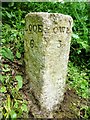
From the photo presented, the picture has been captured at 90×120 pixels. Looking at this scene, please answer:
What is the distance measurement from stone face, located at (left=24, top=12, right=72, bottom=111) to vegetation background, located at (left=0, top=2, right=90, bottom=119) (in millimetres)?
217

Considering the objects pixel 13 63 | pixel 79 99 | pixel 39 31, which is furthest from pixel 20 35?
pixel 79 99

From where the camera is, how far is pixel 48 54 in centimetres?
277

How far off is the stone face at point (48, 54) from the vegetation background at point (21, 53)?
0.22 meters

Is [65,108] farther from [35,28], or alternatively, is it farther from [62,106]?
[35,28]

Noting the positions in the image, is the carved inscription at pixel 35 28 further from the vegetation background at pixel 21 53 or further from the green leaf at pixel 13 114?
the green leaf at pixel 13 114

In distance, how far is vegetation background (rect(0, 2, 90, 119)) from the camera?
9.28 feet

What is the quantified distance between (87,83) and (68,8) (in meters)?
1.56

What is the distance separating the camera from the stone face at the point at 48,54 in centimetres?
274

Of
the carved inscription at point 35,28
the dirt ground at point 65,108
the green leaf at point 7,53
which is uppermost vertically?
the carved inscription at point 35,28

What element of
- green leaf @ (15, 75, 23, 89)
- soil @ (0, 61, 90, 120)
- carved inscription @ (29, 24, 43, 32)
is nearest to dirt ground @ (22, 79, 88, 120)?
soil @ (0, 61, 90, 120)

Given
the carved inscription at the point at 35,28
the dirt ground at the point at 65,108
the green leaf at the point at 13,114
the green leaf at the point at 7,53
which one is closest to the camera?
the green leaf at the point at 13,114

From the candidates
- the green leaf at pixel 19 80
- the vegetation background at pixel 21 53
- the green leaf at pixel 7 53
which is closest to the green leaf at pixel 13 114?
the vegetation background at pixel 21 53

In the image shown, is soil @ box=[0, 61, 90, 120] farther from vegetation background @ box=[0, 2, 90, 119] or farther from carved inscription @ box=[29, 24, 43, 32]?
carved inscription @ box=[29, 24, 43, 32]

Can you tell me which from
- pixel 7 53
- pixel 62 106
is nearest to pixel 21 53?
pixel 7 53
